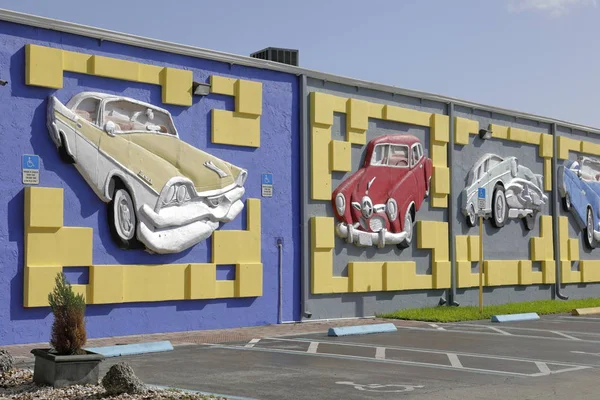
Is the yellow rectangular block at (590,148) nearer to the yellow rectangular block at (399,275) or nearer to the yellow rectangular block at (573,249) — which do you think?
the yellow rectangular block at (573,249)

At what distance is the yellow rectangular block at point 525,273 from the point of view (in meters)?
25.9

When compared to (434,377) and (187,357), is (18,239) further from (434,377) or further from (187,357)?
(434,377)

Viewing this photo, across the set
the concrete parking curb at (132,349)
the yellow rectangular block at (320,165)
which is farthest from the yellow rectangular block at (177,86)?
the concrete parking curb at (132,349)

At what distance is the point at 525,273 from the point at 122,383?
62.8 feet

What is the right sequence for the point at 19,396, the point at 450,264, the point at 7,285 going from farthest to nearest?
the point at 450,264 < the point at 7,285 < the point at 19,396

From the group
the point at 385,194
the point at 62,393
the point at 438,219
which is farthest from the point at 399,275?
the point at 62,393

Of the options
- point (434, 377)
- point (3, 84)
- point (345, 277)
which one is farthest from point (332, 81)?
point (434, 377)

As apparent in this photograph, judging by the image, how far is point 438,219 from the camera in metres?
23.3

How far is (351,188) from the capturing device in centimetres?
2078

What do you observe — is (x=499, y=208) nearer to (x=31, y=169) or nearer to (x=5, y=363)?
(x=31, y=169)

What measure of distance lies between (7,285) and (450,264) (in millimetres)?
12528

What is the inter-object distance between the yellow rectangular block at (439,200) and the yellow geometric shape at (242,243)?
245 inches

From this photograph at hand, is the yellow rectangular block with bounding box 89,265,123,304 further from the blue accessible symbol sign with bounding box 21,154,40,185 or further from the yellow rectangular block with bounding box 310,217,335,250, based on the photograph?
the yellow rectangular block with bounding box 310,217,335,250

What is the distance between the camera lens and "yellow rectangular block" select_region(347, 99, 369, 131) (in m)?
20.9
